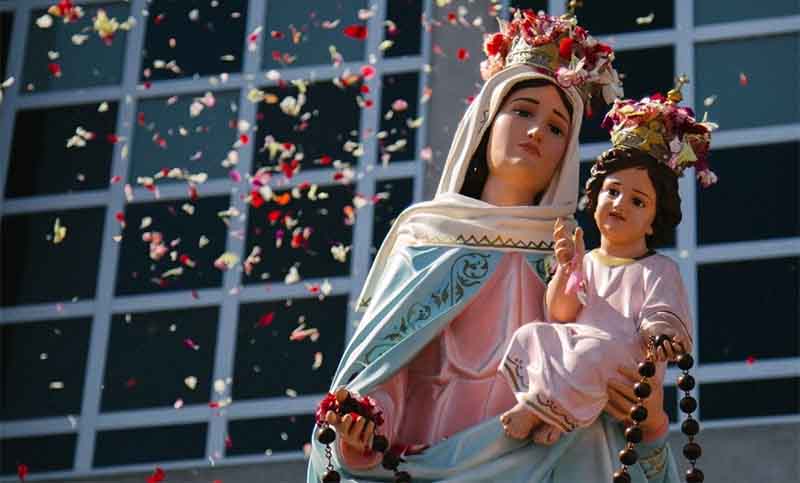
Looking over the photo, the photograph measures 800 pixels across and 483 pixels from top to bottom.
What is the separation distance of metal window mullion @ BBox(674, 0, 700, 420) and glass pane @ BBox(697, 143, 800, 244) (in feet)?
0.18

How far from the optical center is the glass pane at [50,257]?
12.1 metres

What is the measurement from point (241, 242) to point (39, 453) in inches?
53.2

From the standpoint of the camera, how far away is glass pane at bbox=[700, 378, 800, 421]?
10.5m

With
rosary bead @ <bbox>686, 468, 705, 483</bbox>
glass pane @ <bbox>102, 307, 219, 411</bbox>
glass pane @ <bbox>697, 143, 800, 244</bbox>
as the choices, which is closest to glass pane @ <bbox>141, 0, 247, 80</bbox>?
glass pane @ <bbox>102, 307, 219, 411</bbox>

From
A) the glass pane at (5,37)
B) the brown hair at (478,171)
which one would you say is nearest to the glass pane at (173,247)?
the glass pane at (5,37)

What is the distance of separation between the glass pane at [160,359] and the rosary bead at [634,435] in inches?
189

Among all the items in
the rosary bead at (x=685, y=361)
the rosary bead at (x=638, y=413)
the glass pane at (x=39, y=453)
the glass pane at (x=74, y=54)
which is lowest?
the glass pane at (x=39, y=453)

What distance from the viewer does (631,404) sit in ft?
22.5

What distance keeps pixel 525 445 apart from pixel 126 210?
5.60m

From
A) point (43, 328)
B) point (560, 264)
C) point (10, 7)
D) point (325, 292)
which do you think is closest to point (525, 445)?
point (560, 264)

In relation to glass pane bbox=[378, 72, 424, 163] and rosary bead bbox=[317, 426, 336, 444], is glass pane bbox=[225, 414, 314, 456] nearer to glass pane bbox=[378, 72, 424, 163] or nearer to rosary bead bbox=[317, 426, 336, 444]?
glass pane bbox=[378, 72, 424, 163]

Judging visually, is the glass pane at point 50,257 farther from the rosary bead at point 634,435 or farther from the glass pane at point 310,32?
the rosary bead at point 634,435

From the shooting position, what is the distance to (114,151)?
12383 millimetres

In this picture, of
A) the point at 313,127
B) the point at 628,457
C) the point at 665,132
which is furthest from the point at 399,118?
the point at 628,457
